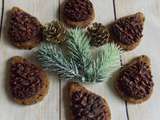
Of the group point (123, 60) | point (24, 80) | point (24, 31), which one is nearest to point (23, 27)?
point (24, 31)

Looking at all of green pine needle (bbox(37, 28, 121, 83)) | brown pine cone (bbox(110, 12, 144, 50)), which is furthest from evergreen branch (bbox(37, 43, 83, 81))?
brown pine cone (bbox(110, 12, 144, 50))

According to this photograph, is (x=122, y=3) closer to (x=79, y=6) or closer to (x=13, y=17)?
(x=79, y=6)

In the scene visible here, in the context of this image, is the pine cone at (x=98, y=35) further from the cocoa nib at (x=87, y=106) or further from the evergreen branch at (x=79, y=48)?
the cocoa nib at (x=87, y=106)

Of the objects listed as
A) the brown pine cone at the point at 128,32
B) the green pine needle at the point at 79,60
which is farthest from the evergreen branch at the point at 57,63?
the brown pine cone at the point at 128,32

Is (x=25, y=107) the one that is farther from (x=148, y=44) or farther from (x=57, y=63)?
(x=148, y=44)

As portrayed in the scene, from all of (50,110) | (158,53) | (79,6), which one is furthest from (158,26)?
(50,110)

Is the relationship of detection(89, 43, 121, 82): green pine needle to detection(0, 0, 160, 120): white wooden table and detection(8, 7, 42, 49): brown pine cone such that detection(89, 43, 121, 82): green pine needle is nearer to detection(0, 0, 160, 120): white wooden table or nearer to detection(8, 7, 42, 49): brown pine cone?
detection(0, 0, 160, 120): white wooden table
